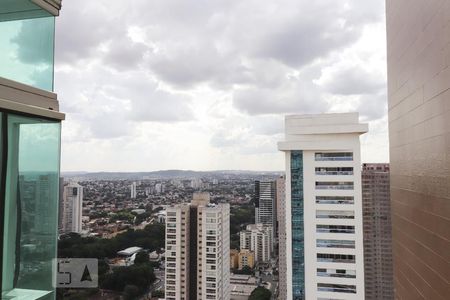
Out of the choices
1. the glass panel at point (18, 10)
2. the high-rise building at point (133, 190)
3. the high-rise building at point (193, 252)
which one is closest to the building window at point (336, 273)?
the high-rise building at point (193, 252)

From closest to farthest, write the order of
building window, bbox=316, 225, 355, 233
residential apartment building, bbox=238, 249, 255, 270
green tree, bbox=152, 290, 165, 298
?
building window, bbox=316, 225, 355, 233 → green tree, bbox=152, 290, 165, 298 → residential apartment building, bbox=238, 249, 255, 270

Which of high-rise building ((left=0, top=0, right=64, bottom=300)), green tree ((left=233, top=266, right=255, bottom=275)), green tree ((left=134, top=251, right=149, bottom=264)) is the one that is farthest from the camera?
green tree ((left=233, top=266, right=255, bottom=275))

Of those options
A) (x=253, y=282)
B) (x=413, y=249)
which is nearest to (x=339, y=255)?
(x=413, y=249)

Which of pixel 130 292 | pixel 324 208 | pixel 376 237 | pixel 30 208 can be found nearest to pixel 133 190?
pixel 130 292

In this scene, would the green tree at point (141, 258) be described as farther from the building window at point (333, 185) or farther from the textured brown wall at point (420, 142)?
the textured brown wall at point (420, 142)

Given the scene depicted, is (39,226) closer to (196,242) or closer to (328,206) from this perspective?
(328,206)

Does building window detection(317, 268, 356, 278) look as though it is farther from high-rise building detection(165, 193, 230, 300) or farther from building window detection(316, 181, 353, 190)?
high-rise building detection(165, 193, 230, 300)

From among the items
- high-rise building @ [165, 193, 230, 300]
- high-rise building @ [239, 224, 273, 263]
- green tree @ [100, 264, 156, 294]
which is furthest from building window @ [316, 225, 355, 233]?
high-rise building @ [239, 224, 273, 263]
